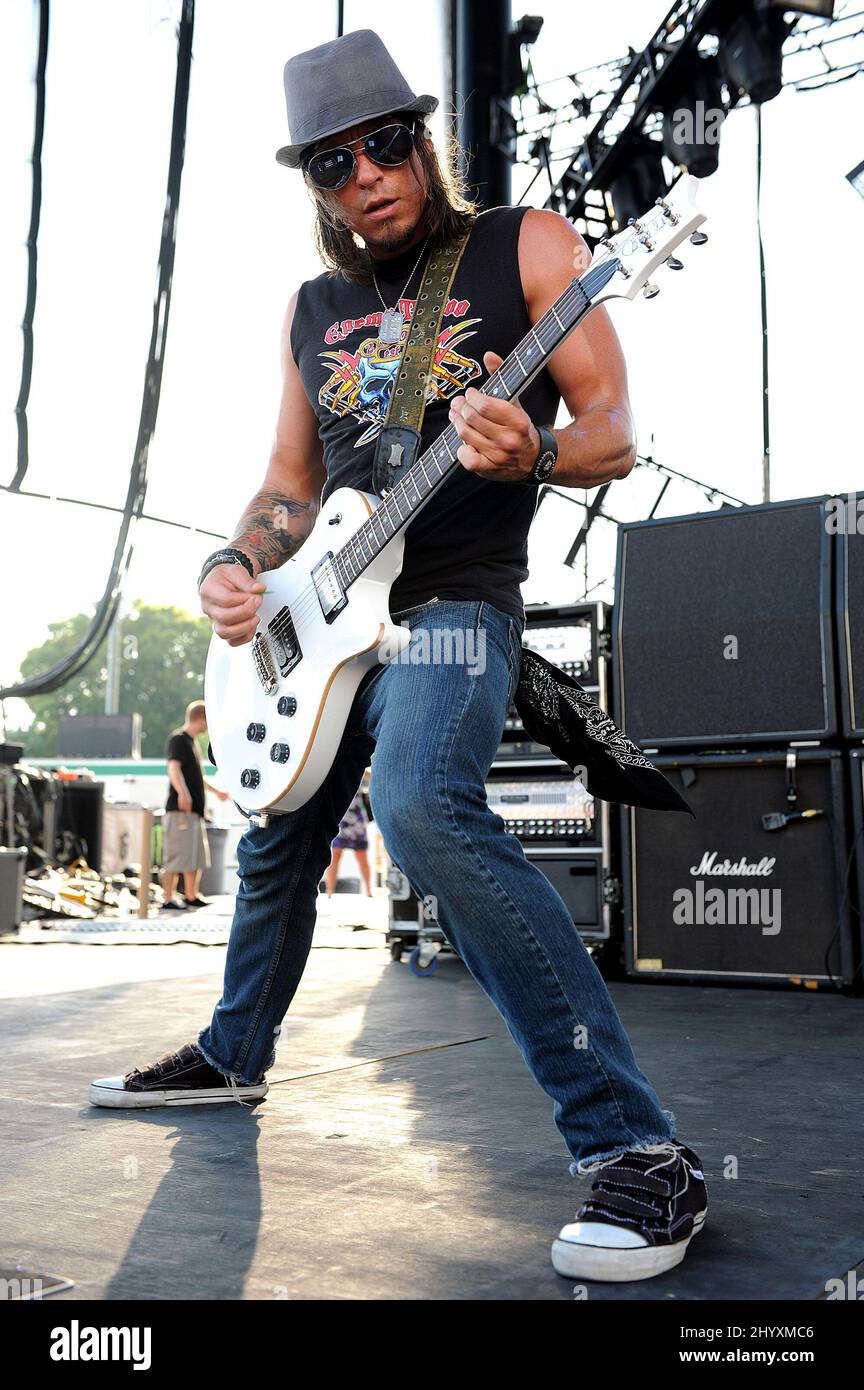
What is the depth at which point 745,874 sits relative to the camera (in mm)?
4016

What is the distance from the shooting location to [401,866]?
1499mm

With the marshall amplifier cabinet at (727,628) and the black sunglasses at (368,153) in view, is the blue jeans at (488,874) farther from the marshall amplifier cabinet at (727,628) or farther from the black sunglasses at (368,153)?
the marshall amplifier cabinet at (727,628)

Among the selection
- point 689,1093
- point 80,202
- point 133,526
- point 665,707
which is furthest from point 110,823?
point 689,1093

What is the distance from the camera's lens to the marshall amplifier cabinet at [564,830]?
14.8 feet

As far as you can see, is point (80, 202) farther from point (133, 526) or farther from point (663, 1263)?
point (663, 1263)

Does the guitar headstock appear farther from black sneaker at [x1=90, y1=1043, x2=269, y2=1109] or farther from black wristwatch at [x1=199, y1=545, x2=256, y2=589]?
black sneaker at [x1=90, y1=1043, x2=269, y2=1109]

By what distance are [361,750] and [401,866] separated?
53cm

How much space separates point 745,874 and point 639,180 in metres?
5.55

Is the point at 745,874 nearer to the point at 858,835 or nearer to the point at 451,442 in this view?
the point at 858,835

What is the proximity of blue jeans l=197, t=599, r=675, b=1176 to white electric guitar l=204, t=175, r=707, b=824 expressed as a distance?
3.1 inches

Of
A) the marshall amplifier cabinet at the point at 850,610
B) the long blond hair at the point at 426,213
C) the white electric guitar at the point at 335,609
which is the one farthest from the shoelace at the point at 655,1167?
the marshall amplifier cabinet at the point at 850,610

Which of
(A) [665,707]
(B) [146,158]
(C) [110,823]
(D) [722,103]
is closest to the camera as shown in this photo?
(A) [665,707]

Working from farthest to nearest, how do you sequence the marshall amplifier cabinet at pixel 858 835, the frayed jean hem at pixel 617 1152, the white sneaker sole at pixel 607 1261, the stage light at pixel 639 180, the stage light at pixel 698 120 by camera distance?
the stage light at pixel 639 180 < the stage light at pixel 698 120 < the marshall amplifier cabinet at pixel 858 835 < the frayed jean hem at pixel 617 1152 < the white sneaker sole at pixel 607 1261

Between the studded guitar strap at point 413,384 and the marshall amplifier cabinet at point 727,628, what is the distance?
93.2 inches
